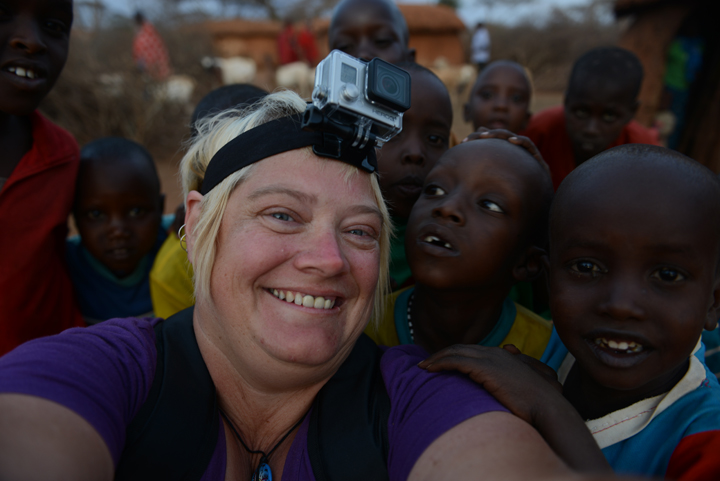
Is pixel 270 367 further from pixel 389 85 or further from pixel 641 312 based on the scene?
pixel 641 312

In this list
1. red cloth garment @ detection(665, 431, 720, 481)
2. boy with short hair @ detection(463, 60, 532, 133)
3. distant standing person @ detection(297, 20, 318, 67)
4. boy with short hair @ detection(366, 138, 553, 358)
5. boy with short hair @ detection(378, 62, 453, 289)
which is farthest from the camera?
distant standing person @ detection(297, 20, 318, 67)

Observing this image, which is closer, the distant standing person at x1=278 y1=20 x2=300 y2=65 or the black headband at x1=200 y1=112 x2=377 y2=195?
the black headband at x1=200 y1=112 x2=377 y2=195

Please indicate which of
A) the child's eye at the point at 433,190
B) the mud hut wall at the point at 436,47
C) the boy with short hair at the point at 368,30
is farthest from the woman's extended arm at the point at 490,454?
the mud hut wall at the point at 436,47

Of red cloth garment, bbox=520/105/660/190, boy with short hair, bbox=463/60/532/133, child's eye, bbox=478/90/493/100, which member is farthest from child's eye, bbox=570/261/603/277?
child's eye, bbox=478/90/493/100

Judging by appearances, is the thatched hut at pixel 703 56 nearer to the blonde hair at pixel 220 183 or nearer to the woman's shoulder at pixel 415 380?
the blonde hair at pixel 220 183

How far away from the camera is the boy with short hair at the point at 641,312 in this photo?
1422 millimetres

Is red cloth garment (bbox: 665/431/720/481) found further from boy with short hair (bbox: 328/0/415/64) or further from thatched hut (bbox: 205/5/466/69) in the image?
thatched hut (bbox: 205/5/466/69)

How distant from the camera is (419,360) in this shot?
1672 millimetres

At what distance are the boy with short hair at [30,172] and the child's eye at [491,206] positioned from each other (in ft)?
7.32

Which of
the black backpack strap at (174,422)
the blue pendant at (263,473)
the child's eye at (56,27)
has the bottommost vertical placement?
the blue pendant at (263,473)

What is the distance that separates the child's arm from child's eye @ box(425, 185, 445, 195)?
0.82 meters

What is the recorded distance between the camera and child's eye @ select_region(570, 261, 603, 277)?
1.58 m

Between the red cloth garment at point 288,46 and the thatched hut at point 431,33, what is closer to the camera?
the red cloth garment at point 288,46

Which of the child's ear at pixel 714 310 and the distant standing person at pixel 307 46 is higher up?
the distant standing person at pixel 307 46
